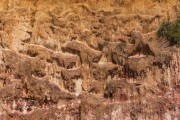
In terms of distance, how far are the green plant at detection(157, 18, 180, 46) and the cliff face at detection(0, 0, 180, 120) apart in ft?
0.42

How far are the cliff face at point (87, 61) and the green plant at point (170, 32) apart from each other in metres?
0.13

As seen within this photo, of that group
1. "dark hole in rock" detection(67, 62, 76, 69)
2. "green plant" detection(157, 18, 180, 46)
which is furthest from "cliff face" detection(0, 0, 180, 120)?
"green plant" detection(157, 18, 180, 46)

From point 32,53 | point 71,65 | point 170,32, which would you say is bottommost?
point 71,65

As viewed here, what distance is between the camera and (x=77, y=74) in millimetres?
8797

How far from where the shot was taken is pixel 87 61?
8.95 m

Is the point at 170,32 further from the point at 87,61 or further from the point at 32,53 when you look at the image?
the point at 32,53

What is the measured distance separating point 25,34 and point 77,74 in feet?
5.18

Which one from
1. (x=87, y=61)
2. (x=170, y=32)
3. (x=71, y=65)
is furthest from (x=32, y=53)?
(x=170, y=32)

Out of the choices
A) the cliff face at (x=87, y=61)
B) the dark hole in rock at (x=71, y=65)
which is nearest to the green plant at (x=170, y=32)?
the cliff face at (x=87, y=61)

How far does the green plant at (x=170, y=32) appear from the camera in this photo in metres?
8.95

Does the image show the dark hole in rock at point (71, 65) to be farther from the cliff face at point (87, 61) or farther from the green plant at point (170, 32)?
the green plant at point (170, 32)

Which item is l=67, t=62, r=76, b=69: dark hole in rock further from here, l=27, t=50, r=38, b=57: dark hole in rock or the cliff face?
l=27, t=50, r=38, b=57: dark hole in rock

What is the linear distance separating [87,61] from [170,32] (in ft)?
6.68

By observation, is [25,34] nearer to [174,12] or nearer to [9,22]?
[9,22]
